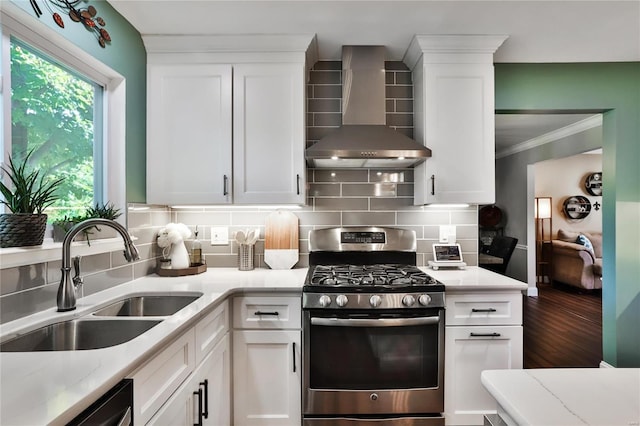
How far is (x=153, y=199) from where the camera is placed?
211cm

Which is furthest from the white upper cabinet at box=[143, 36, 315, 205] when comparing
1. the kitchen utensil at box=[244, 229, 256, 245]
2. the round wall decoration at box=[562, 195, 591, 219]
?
the round wall decoration at box=[562, 195, 591, 219]

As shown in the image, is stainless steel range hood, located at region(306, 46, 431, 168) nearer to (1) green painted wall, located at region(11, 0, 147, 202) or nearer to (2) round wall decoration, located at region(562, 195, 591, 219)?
(1) green painted wall, located at region(11, 0, 147, 202)

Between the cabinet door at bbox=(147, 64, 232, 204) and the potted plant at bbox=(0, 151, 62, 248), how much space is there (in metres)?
0.85

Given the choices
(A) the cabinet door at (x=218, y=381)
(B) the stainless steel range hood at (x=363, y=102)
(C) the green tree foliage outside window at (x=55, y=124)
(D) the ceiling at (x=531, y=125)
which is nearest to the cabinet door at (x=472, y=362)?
(B) the stainless steel range hood at (x=363, y=102)

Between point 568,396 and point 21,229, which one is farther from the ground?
point 21,229

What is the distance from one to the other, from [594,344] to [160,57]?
4569mm

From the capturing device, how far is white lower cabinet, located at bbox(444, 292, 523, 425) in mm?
1854

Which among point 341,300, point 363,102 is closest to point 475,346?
point 341,300

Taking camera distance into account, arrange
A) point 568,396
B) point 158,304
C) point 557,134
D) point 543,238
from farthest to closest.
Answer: point 543,238, point 557,134, point 158,304, point 568,396

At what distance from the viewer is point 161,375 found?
1.10 m

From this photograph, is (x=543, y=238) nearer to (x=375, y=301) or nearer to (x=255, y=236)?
(x=375, y=301)

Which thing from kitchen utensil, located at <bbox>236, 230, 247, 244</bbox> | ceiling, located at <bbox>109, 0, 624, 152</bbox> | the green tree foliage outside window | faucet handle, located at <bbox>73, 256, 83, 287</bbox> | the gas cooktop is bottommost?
the gas cooktop

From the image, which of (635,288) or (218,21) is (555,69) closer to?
(635,288)

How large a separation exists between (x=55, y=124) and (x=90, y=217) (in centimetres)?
45
